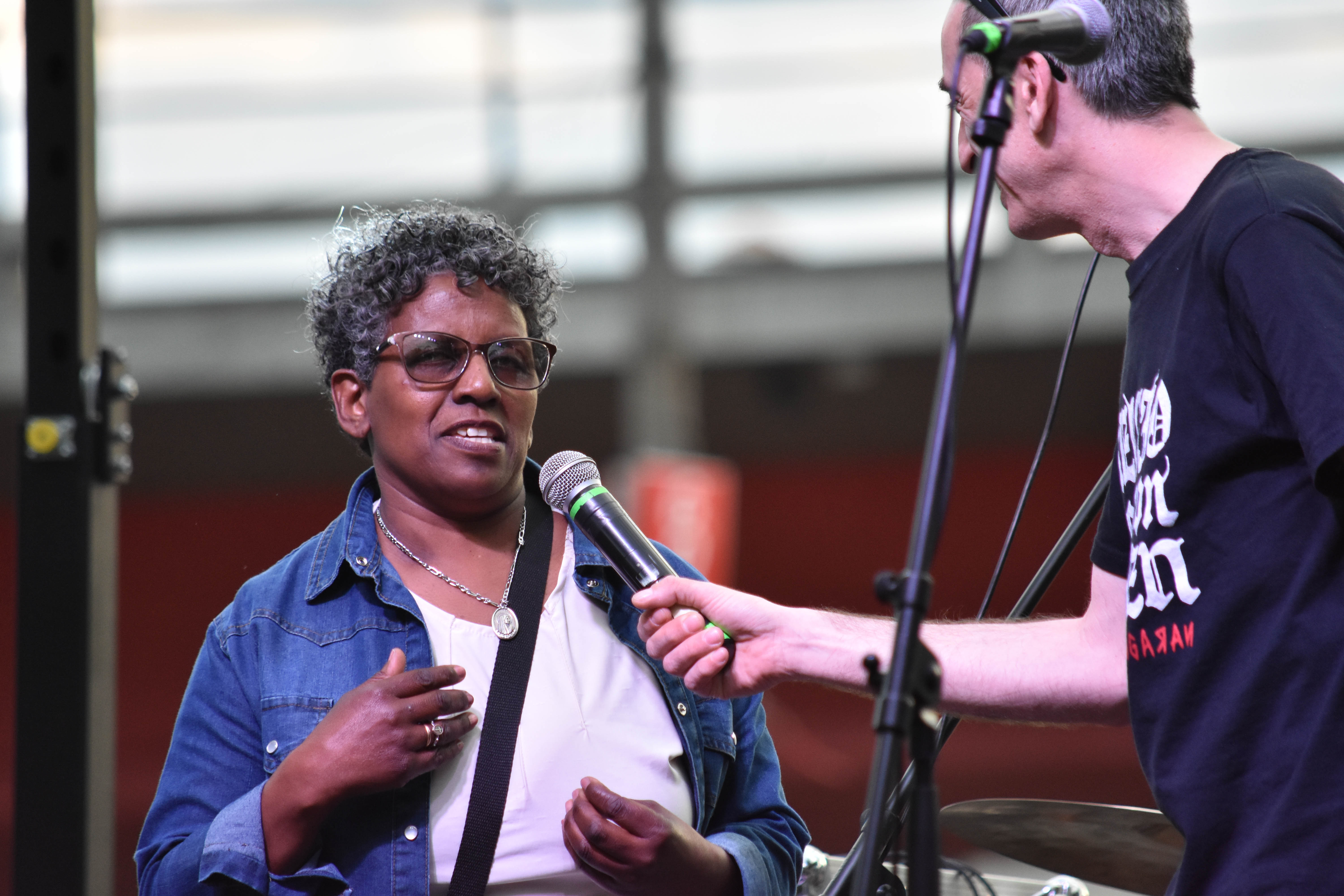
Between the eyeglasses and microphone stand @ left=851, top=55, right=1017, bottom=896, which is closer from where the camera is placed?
microphone stand @ left=851, top=55, right=1017, bottom=896

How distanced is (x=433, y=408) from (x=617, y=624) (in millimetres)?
413

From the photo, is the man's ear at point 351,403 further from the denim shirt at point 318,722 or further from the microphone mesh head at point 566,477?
the microphone mesh head at point 566,477

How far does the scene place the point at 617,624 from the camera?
1988 mm

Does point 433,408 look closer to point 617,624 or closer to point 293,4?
point 617,624

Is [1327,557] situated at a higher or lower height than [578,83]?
lower

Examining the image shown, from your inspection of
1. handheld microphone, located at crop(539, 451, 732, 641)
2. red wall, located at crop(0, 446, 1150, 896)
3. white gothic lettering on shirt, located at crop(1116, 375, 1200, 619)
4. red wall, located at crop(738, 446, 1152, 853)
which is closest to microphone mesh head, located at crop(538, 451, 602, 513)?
handheld microphone, located at crop(539, 451, 732, 641)

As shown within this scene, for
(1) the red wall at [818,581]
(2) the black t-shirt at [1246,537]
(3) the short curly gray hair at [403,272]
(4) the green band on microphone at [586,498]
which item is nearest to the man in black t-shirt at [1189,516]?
(2) the black t-shirt at [1246,537]

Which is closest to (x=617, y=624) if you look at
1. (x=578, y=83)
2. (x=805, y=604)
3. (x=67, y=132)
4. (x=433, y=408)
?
(x=433, y=408)

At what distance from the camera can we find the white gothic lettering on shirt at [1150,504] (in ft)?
4.87

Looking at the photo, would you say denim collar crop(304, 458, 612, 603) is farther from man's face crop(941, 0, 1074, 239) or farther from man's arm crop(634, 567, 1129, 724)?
man's face crop(941, 0, 1074, 239)

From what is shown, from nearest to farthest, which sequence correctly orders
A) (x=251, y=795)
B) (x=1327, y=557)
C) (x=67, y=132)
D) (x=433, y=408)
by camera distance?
(x=1327, y=557), (x=251, y=795), (x=433, y=408), (x=67, y=132)

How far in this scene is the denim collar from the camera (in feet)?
6.38

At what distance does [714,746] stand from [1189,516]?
787mm

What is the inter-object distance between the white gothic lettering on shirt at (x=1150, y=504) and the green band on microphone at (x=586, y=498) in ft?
2.10
